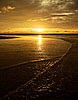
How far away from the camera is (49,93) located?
→ 683cm

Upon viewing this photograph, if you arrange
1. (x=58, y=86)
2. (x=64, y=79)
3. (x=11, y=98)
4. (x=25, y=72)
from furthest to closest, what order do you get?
1. (x=25, y=72)
2. (x=64, y=79)
3. (x=58, y=86)
4. (x=11, y=98)

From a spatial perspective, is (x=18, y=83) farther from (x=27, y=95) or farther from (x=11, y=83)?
(x=27, y=95)

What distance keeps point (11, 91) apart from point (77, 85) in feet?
10.1

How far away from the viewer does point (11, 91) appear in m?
6.98

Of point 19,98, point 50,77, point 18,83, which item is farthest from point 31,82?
point 19,98

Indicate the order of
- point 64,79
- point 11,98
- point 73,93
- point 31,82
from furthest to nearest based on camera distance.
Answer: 1. point 64,79
2. point 31,82
3. point 73,93
4. point 11,98

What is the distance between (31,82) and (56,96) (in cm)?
195

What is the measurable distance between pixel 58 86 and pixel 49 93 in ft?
3.04

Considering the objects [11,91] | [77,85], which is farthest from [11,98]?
[77,85]

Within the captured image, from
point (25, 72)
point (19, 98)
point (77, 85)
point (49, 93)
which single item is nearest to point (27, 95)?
point (19, 98)

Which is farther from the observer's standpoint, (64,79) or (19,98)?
(64,79)

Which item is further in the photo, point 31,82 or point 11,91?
point 31,82

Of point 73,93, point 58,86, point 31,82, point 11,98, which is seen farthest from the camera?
point 31,82

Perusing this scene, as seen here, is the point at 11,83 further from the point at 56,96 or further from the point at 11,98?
the point at 56,96
